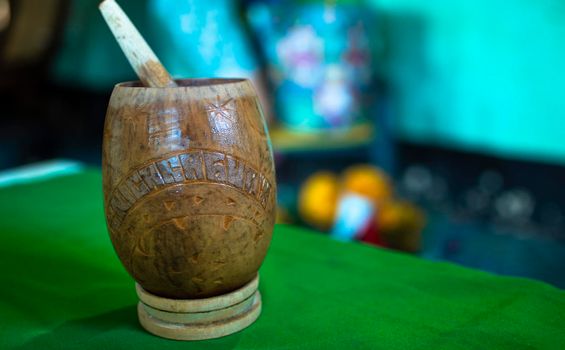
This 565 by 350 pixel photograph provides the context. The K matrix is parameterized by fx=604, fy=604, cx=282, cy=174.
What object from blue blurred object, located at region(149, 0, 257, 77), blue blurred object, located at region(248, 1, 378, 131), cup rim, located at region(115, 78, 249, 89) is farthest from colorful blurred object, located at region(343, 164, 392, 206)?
cup rim, located at region(115, 78, 249, 89)

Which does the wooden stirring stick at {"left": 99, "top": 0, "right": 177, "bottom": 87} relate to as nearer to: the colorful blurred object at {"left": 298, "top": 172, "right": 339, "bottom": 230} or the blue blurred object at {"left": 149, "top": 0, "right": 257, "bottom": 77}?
the colorful blurred object at {"left": 298, "top": 172, "right": 339, "bottom": 230}

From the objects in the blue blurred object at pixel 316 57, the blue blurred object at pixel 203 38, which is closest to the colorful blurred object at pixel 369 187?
the blue blurred object at pixel 316 57

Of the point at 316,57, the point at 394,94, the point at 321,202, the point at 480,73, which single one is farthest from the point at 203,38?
the point at 480,73

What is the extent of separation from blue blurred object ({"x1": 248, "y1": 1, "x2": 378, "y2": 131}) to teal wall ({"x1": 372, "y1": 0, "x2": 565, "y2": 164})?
0.63ft

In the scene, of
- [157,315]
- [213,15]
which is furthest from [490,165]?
[157,315]

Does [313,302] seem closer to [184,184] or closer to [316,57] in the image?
[184,184]

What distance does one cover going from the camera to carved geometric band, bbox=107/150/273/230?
17.6 inches

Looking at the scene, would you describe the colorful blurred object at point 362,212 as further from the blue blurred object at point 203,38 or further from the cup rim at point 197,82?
the cup rim at point 197,82

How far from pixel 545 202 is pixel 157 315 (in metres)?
1.31

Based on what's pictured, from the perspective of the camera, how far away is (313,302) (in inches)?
21.6

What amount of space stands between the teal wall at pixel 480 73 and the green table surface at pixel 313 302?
97 centimetres

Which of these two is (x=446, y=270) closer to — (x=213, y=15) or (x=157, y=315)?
(x=157, y=315)

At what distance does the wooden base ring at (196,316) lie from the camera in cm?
49

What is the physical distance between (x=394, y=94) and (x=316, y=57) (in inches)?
15.9
